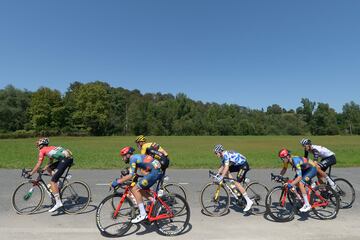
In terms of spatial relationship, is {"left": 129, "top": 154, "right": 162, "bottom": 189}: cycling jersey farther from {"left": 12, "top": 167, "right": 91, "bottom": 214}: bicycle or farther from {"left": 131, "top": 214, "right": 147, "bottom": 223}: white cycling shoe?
{"left": 12, "top": 167, "right": 91, "bottom": 214}: bicycle

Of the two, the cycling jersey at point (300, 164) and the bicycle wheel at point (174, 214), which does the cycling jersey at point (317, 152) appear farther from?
the bicycle wheel at point (174, 214)

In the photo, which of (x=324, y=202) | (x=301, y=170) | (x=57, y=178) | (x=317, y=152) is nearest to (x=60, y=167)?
(x=57, y=178)

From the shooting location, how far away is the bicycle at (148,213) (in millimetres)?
6215

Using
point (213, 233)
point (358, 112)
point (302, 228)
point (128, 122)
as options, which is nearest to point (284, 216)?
point (302, 228)

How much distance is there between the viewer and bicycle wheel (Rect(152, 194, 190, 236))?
6398mm

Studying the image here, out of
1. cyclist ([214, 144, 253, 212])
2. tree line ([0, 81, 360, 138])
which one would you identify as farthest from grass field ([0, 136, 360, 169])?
tree line ([0, 81, 360, 138])

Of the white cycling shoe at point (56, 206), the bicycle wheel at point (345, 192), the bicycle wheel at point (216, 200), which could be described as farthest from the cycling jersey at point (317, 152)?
the white cycling shoe at point (56, 206)

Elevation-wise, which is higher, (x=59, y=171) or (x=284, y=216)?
(x=59, y=171)

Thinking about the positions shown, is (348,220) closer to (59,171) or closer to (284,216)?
(284,216)

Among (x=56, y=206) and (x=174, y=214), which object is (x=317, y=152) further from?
(x=56, y=206)

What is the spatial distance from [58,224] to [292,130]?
115 m

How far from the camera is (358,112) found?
136 metres

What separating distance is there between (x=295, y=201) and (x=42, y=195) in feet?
20.1

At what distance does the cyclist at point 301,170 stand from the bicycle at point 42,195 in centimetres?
499
